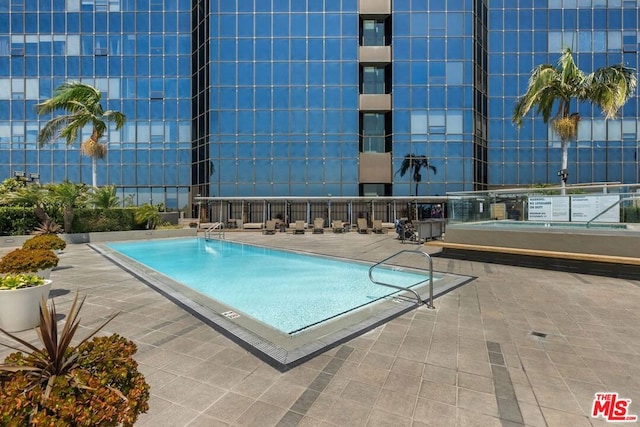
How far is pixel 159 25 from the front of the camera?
3262cm

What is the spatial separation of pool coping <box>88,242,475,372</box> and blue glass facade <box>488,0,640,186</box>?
92.4ft

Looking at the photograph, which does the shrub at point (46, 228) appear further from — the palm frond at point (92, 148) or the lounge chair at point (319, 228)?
the lounge chair at point (319, 228)

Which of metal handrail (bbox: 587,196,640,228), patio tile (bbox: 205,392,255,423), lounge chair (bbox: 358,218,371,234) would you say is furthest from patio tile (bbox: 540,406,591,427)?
lounge chair (bbox: 358,218,371,234)

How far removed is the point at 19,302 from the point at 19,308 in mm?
93

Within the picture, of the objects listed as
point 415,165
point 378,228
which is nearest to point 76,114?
point 378,228

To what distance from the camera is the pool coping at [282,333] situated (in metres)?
4.18

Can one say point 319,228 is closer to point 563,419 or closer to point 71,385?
point 563,419

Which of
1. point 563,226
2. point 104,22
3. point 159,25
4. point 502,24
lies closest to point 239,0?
point 159,25

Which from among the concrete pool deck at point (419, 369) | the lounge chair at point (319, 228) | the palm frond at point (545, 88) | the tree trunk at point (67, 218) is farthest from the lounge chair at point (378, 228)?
the tree trunk at point (67, 218)

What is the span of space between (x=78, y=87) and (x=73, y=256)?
1324cm

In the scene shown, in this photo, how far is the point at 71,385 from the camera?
185 centimetres

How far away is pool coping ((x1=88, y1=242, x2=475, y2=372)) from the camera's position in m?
4.18

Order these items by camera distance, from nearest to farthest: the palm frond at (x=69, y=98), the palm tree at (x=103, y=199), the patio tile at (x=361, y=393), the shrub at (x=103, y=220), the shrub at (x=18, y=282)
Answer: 1. the patio tile at (x=361, y=393)
2. the shrub at (x=18, y=282)
3. the shrub at (x=103, y=220)
4. the palm tree at (x=103, y=199)
5. the palm frond at (x=69, y=98)

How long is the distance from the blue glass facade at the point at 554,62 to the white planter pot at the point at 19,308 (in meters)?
32.9
